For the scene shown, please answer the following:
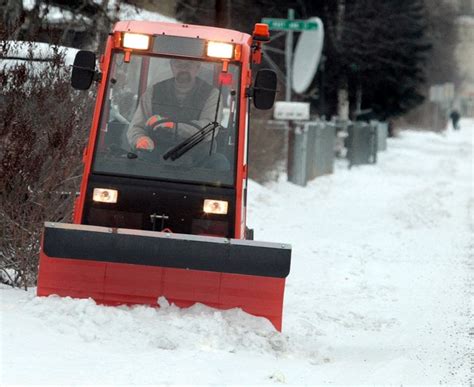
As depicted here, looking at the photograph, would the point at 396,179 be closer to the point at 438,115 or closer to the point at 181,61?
the point at 181,61

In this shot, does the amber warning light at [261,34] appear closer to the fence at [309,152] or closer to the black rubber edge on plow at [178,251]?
the black rubber edge on plow at [178,251]

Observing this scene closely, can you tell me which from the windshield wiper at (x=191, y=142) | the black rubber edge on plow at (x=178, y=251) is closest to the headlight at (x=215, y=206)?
the windshield wiper at (x=191, y=142)

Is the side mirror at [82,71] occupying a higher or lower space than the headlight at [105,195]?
higher

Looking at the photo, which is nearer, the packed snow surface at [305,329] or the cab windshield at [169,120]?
the packed snow surface at [305,329]

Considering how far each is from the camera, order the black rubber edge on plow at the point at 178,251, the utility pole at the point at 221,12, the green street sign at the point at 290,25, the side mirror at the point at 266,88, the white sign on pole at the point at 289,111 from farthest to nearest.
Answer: the utility pole at the point at 221,12, the white sign on pole at the point at 289,111, the green street sign at the point at 290,25, the side mirror at the point at 266,88, the black rubber edge on plow at the point at 178,251

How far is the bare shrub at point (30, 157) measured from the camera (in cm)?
886

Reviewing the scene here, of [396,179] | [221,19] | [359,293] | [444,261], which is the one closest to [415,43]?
[396,179]

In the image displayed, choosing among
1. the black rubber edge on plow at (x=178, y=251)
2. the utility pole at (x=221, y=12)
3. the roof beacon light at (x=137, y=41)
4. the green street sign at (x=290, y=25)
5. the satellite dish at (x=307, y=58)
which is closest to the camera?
the black rubber edge on plow at (x=178, y=251)

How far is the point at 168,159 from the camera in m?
8.55

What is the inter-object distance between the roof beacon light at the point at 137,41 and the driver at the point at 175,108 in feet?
0.80

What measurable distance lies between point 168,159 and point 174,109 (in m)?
0.39

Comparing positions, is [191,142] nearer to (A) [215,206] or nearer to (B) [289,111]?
(A) [215,206]

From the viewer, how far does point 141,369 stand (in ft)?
22.0

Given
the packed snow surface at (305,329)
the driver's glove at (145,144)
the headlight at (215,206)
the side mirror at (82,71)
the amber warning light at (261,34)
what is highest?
the amber warning light at (261,34)
